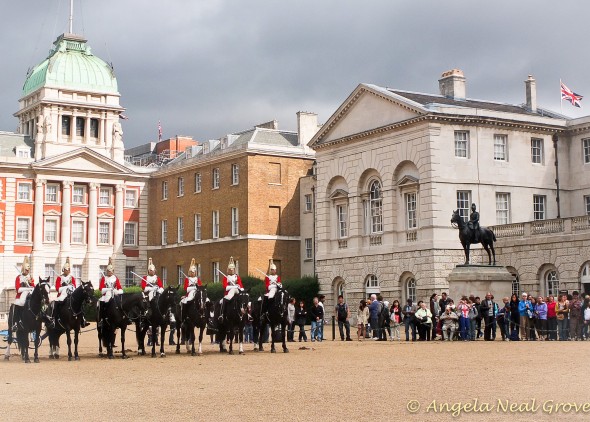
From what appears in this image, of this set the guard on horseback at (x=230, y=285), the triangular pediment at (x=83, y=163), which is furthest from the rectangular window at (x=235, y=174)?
the guard on horseback at (x=230, y=285)

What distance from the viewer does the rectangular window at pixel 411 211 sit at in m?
49.0

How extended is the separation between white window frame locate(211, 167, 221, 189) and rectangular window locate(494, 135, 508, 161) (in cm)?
2402

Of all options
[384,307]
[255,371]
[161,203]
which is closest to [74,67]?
[161,203]

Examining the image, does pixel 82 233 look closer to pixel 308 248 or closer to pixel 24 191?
pixel 24 191

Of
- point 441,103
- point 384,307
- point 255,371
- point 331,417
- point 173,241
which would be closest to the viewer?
point 331,417

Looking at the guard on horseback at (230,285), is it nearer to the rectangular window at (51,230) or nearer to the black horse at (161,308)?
the black horse at (161,308)

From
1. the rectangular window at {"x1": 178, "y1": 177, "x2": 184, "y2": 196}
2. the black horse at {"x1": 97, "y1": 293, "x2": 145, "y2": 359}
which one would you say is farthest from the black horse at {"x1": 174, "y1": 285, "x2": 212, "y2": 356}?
the rectangular window at {"x1": 178, "y1": 177, "x2": 184, "y2": 196}

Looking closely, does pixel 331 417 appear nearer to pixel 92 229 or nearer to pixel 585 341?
pixel 585 341

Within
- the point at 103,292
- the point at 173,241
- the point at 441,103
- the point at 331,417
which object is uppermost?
the point at 441,103

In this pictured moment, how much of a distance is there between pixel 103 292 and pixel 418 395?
1303cm

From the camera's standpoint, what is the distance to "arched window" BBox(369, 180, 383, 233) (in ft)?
168

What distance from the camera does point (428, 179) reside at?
155 feet

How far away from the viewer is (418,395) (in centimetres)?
1470

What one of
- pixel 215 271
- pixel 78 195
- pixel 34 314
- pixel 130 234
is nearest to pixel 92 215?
pixel 78 195
